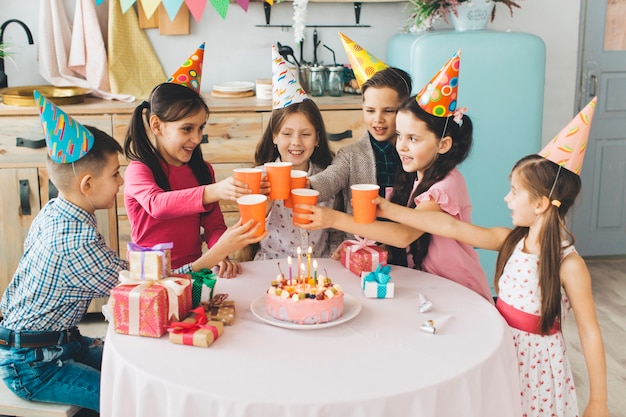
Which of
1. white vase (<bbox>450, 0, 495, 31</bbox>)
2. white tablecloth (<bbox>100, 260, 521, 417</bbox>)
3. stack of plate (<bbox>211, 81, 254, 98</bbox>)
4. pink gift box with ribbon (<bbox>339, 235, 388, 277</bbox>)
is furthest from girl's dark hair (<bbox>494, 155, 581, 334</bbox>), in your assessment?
stack of plate (<bbox>211, 81, 254, 98</bbox>)

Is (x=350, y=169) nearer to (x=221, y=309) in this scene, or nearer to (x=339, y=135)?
(x=221, y=309)

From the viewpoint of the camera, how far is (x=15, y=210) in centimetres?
356

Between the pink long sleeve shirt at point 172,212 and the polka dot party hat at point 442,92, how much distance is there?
0.73 m

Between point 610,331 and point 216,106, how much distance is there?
2251mm

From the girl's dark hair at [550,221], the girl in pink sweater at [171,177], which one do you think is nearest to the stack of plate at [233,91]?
the girl in pink sweater at [171,177]

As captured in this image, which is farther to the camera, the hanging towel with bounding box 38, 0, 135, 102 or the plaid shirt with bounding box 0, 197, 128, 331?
the hanging towel with bounding box 38, 0, 135, 102

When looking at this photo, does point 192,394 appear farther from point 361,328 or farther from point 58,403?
point 58,403

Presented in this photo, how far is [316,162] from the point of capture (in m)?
2.67

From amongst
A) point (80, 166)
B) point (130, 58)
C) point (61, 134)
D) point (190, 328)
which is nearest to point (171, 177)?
point (80, 166)

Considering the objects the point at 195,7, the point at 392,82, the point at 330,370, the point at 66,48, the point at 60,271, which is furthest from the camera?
the point at 66,48

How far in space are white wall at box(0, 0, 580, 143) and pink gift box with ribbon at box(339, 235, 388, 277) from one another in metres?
2.26

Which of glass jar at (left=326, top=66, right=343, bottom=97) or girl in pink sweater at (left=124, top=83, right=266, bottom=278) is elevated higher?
glass jar at (left=326, top=66, right=343, bottom=97)

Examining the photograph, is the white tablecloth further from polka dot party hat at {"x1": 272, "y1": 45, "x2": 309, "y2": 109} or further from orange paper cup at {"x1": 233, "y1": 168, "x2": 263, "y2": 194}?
polka dot party hat at {"x1": 272, "y1": 45, "x2": 309, "y2": 109}

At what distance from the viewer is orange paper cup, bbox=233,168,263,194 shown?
6.30 ft
